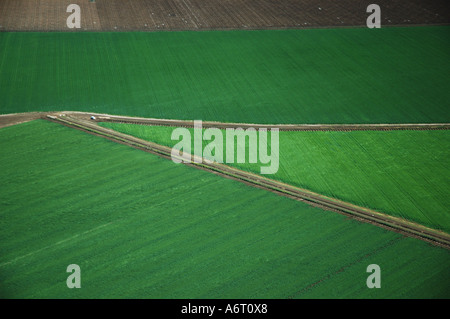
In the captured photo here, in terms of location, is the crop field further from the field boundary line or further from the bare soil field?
the bare soil field

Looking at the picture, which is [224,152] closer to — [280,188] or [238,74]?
[280,188]

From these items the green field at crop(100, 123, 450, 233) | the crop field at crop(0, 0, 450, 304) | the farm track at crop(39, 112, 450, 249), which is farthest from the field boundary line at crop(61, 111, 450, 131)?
the farm track at crop(39, 112, 450, 249)

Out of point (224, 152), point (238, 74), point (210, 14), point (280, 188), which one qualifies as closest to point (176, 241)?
point (280, 188)

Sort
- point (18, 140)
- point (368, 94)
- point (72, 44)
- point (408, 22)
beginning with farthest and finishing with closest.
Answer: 1. point (408, 22)
2. point (72, 44)
3. point (368, 94)
4. point (18, 140)

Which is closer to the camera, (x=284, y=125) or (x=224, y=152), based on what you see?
(x=224, y=152)

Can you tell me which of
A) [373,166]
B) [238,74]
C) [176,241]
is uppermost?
[238,74]

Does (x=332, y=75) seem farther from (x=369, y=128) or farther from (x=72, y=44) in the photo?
(x=72, y=44)
